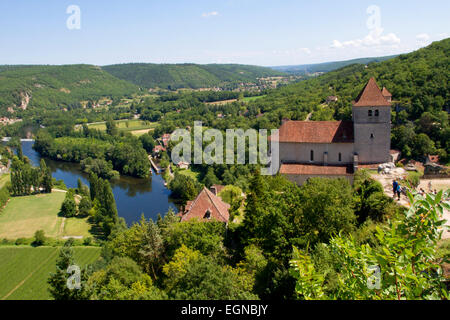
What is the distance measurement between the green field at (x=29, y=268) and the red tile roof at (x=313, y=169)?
24.1m

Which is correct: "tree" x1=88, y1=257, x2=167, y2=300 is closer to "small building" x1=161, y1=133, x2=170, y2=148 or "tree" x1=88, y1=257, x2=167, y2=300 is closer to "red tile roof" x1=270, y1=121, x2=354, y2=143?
"red tile roof" x1=270, y1=121, x2=354, y2=143

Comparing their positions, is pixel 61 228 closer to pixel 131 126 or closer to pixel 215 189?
pixel 215 189

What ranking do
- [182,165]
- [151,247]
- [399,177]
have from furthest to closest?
[182,165] → [399,177] → [151,247]

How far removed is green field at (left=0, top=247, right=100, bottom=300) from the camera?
34.9 meters

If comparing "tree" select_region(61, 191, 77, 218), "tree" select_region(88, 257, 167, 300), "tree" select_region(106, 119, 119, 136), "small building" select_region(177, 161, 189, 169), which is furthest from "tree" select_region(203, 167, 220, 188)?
"tree" select_region(106, 119, 119, 136)

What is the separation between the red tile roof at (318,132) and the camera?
30.9 metres

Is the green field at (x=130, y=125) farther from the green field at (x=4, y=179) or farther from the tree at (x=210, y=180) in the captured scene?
the tree at (x=210, y=180)

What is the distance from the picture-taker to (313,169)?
30562 millimetres

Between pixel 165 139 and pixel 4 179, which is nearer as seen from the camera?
pixel 4 179

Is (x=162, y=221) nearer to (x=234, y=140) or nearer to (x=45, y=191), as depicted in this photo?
(x=234, y=140)

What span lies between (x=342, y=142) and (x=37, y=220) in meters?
50.3

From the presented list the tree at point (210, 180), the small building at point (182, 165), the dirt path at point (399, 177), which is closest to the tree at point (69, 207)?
the tree at point (210, 180)

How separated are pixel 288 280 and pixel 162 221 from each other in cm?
1149

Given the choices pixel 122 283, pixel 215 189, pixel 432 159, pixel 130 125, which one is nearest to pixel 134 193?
pixel 215 189
